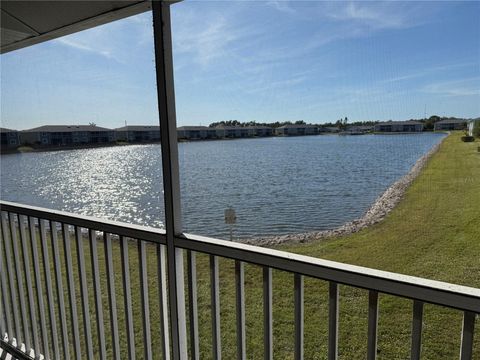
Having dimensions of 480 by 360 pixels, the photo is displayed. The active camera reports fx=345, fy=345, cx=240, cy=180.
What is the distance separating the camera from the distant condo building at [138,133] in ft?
5.74

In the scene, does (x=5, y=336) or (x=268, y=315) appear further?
(x=5, y=336)

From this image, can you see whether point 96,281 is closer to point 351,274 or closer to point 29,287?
point 29,287

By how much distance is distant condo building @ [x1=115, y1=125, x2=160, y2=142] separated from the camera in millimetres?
1748

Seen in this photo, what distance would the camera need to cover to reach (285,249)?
55.0 inches

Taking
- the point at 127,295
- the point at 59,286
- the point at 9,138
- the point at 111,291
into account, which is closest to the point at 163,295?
the point at 127,295

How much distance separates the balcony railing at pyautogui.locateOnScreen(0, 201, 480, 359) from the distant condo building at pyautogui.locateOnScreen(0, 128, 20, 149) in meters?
0.48

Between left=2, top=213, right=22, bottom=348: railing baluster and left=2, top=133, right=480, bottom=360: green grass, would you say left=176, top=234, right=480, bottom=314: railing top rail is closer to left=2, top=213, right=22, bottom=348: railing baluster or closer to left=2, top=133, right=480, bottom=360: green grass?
left=2, top=133, right=480, bottom=360: green grass

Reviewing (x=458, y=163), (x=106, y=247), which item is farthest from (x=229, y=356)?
(x=458, y=163)

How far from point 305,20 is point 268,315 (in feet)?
3.92

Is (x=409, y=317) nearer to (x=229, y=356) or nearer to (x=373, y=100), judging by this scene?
(x=373, y=100)

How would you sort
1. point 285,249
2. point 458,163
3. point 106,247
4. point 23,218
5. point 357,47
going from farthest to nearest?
point 23,218, point 106,247, point 285,249, point 357,47, point 458,163

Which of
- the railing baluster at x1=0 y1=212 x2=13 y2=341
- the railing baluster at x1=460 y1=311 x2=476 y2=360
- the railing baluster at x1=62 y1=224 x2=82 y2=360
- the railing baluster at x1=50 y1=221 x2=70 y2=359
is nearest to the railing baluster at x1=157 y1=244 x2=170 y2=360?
the railing baluster at x1=62 y1=224 x2=82 y2=360

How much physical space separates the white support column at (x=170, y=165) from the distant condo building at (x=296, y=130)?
0.50 meters

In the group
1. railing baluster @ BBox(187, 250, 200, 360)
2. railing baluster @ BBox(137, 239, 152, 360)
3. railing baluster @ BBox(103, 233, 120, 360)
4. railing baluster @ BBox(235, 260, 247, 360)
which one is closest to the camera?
railing baluster @ BBox(235, 260, 247, 360)
